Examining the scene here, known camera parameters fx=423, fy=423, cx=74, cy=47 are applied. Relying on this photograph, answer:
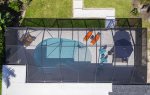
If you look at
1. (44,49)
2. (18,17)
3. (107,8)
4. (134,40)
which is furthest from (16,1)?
(134,40)

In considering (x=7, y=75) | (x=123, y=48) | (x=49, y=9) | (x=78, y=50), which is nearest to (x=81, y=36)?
(x=78, y=50)

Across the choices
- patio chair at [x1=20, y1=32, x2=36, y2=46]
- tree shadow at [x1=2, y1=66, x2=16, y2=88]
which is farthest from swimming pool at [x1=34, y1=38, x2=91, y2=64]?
tree shadow at [x1=2, y1=66, x2=16, y2=88]

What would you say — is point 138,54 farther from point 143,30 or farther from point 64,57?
point 64,57

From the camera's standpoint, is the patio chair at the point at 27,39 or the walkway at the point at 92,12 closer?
the patio chair at the point at 27,39

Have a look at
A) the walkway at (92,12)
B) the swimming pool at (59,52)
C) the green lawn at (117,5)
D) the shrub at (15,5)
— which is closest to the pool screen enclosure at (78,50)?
the swimming pool at (59,52)

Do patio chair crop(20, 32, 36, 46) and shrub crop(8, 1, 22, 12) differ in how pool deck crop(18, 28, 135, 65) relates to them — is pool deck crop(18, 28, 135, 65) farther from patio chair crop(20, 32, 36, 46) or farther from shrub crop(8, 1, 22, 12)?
shrub crop(8, 1, 22, 12)

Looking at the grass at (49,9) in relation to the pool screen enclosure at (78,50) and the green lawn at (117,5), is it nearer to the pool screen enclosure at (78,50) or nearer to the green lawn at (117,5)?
the pool screen enclosure at (78,50)
